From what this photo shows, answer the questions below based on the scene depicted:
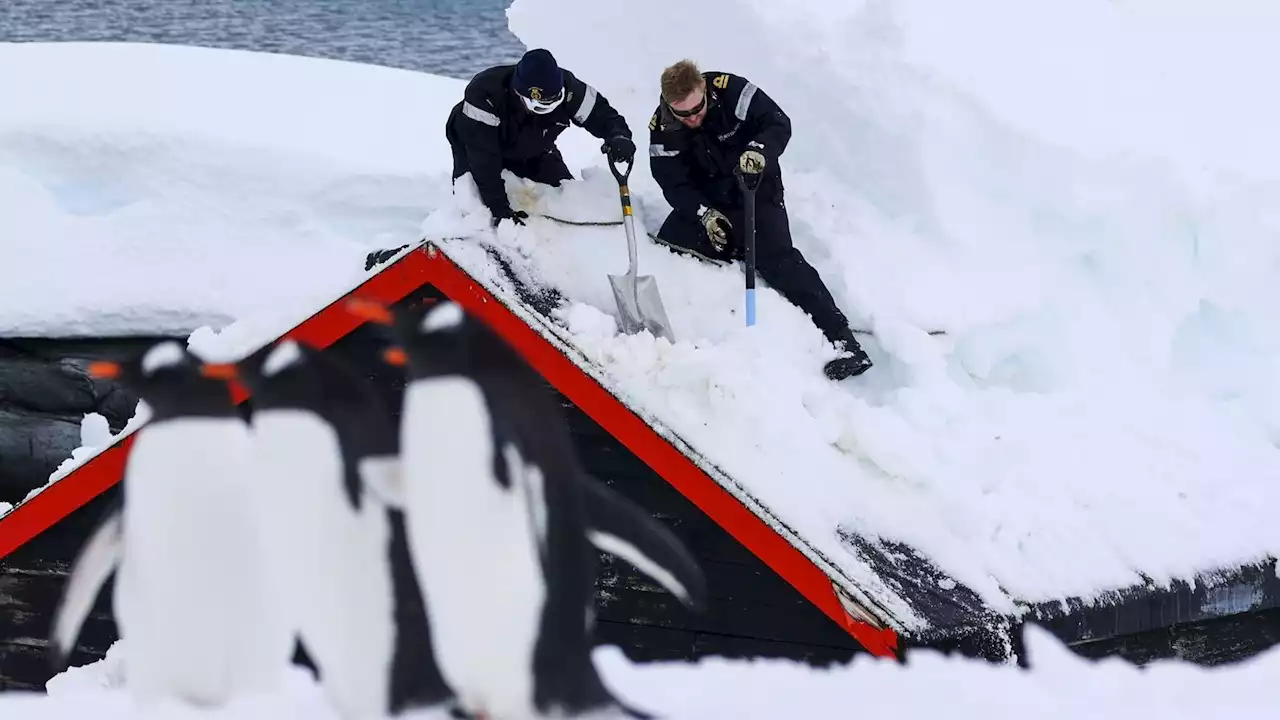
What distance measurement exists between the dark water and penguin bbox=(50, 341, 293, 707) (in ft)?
51.4

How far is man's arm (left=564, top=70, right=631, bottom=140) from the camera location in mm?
4023

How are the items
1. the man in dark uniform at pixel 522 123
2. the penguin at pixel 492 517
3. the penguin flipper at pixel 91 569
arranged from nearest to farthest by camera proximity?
the penguin at pixel 492 517 < the penguin flipper at pixel 91 569 < the man in dark uniform at pixel 522 123

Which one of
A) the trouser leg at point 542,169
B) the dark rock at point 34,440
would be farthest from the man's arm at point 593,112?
the dark rock at point 34,440

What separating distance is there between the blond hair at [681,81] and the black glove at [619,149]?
0.25 meters

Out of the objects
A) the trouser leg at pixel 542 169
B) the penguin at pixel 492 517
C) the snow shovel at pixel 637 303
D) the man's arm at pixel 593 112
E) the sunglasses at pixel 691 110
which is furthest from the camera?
the trouser leg at pixel 542 169

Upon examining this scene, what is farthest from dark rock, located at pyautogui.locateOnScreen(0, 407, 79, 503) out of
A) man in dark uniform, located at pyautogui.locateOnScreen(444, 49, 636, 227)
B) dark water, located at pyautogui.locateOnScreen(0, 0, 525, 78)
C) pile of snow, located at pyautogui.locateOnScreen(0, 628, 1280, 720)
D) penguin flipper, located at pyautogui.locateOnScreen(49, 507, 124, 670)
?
dark water, located at pyautogui.locateOnScreen(0, 0, 525, 78)

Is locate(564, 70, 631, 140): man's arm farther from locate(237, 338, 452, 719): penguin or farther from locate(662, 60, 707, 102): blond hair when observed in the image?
locate(237, 338, 452, 719): penguin

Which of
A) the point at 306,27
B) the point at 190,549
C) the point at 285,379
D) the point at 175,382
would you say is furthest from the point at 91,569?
the point at 306,27

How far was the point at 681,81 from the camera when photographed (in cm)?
381

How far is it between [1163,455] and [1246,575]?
17.2 inches

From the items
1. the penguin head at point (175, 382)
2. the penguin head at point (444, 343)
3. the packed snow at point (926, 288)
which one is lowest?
the packed snow at point (926, 288)

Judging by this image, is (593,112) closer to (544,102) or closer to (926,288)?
(544,102)

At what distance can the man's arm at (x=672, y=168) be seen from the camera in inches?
160

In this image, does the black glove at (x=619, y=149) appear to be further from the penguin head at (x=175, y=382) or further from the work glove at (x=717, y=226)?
the penguin head at (x=175, y=382)
